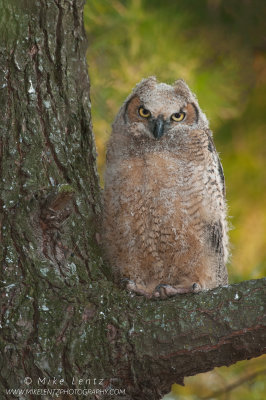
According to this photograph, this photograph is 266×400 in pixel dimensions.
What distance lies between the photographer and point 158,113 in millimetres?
3129

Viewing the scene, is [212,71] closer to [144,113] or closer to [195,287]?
[144,113]

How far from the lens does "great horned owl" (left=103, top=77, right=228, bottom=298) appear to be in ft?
9.32

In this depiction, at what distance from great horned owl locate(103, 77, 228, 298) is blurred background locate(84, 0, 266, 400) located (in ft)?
1.85

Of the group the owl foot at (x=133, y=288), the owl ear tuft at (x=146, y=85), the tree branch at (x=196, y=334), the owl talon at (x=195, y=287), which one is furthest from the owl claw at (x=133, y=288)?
the owl ear tuft at (x=146, y=85)

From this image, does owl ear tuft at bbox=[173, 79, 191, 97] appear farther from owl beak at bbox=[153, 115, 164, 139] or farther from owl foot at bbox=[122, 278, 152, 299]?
owl foot at bbox=[122, 278, 152, 299]

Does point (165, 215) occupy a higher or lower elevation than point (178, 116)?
lower

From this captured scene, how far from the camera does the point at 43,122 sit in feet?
8.58

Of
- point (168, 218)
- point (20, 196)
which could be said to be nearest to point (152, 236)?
point (168, 218)

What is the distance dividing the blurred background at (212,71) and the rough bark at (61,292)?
2.90 ft

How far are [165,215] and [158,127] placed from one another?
0.52m

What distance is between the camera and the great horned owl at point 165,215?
2840 millimetres

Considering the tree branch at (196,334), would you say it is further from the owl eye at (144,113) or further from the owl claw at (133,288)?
the owl eye at (144,113)

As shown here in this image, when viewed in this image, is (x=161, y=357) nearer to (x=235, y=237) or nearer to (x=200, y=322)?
(x=200, y=322)

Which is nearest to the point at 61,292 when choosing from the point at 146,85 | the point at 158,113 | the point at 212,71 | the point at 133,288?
the point at 133,288
